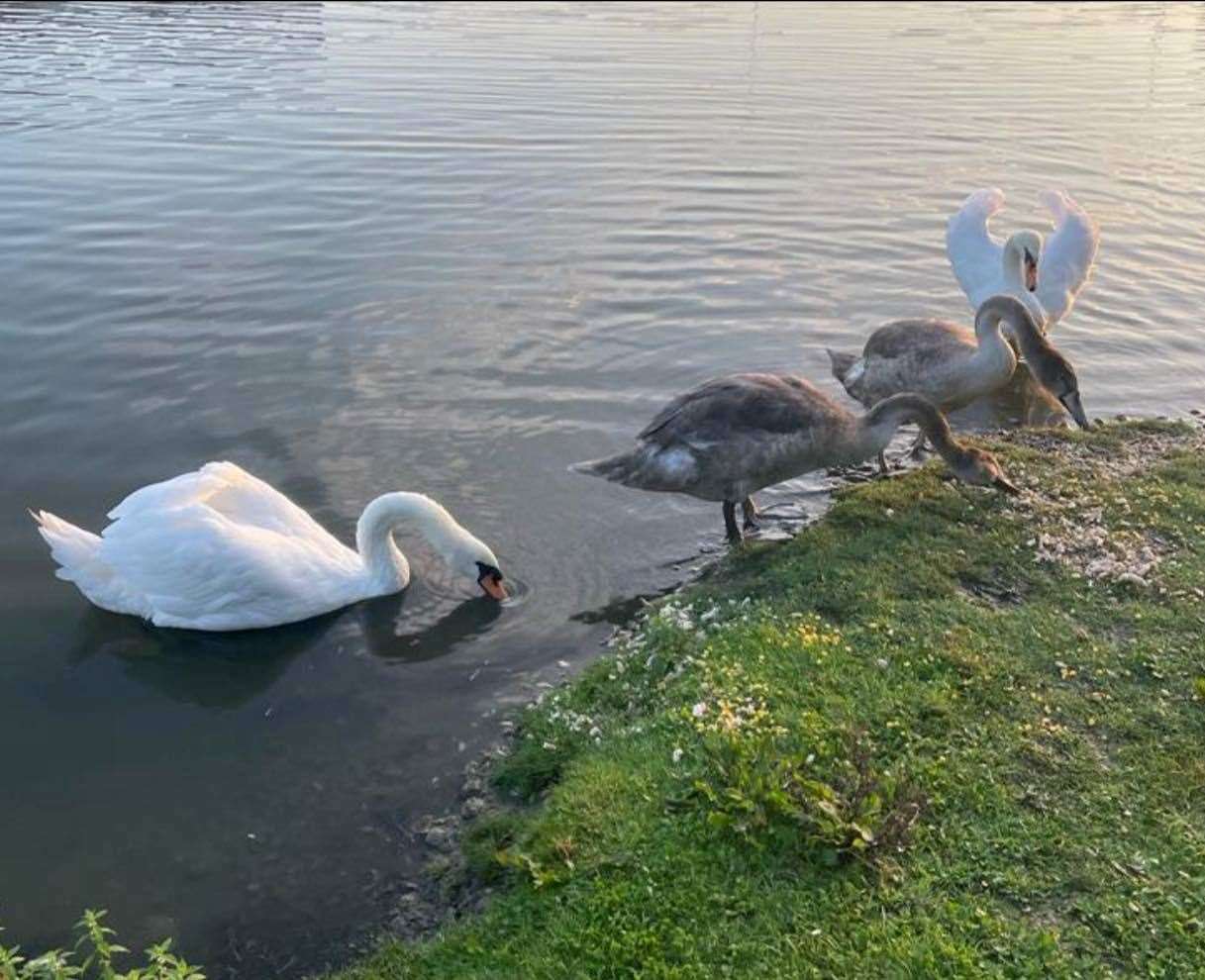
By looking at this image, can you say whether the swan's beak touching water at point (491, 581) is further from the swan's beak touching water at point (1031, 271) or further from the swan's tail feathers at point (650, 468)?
the swan's beak touching water at point (1031, 271)

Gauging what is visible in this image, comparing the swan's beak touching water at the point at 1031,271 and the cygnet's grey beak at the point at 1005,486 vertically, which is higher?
the swan's beak touching water at the point at 1031,271

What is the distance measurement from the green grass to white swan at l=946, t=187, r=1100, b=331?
18.5ft

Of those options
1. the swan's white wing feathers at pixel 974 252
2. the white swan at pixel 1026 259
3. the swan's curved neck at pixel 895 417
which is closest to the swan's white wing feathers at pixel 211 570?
the swan's curved neck at pixel 895 417

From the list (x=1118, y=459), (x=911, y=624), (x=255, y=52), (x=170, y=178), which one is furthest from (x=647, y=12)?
(x=911, y=624)

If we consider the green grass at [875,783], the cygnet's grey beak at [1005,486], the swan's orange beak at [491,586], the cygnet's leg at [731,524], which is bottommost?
the swan's orange beak at [491,586]

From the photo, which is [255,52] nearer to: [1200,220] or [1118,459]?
[1200,220]

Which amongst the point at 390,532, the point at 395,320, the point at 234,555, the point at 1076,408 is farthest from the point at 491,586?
the point at 395,320

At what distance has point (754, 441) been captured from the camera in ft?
30.0

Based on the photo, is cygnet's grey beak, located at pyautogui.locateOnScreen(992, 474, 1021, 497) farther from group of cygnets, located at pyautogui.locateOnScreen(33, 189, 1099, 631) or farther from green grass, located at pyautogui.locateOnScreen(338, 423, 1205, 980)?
green grass, located at pyautogui.locateOnScreen(338, 423, 1205, 980)

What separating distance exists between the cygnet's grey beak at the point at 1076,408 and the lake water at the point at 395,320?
1.39 metres

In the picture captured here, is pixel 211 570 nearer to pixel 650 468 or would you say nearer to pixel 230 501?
pixel 230 501

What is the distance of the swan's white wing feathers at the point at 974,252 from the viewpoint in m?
13.8

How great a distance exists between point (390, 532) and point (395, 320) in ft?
17.8

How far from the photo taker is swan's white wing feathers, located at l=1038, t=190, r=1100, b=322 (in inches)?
539
